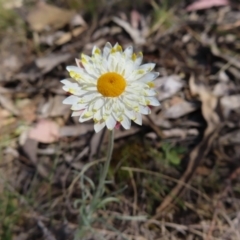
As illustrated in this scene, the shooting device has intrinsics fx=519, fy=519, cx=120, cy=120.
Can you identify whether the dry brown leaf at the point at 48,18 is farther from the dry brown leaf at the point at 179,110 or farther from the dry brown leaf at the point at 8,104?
the dry brown leaf at the point at 179,110

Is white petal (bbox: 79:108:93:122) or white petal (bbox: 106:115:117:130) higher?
white petal (bbox: 79:108:93:122)

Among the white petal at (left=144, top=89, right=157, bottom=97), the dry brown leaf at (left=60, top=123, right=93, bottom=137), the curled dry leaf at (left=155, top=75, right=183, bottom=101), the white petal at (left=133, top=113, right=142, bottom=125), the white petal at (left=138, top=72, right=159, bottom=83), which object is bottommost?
the white petal at (left=133, top=113, right=142, bottom=125)

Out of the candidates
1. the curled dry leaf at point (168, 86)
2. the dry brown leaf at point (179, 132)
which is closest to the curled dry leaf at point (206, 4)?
the curled dry leaf at point (168, 86)

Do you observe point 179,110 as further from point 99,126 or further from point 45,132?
point 99,126

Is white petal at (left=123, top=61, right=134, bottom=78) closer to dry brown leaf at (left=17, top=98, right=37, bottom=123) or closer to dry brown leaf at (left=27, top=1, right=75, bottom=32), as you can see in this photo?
dry brown leaf at (left=17, top=98, right=37, bottom=123)

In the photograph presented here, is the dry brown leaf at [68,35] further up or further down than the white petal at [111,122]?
further up

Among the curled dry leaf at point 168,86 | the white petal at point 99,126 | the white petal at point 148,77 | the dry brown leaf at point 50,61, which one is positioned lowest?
the white petal at point 99,126

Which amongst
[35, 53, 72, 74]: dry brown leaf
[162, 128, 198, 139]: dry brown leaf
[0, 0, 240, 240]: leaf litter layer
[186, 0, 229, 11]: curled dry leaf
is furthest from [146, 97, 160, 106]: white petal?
[186, 0, 229, 11]: curled dry leaf

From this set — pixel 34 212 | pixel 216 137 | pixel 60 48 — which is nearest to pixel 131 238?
pixel 34 212

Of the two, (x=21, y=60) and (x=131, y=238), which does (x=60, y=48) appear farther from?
(x=131, y=238)
